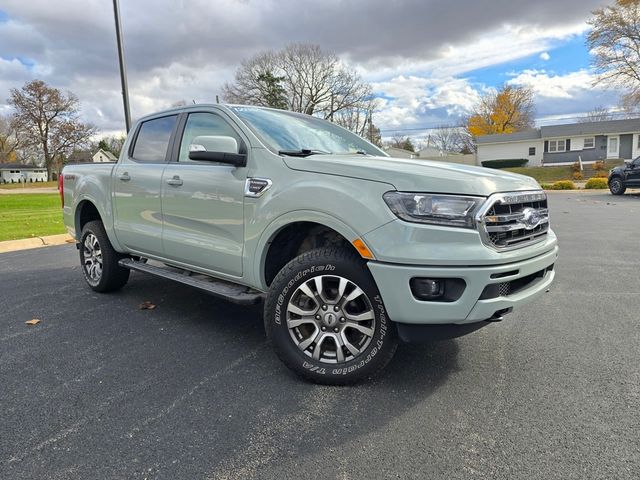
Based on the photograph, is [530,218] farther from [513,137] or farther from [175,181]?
[513,137]

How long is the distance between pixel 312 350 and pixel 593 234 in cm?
805

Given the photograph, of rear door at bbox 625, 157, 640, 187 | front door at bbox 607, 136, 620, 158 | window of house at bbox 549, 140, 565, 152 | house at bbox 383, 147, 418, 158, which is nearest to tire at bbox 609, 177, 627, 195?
rear door at bbox 625, 157, 640, 187

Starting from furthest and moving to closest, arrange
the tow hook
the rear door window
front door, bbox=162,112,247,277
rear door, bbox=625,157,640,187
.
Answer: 1. rear door, bbox=625,157,640,187
2. the rear door window
3. front door, bbox=162,112,247,277
4. the tow hook

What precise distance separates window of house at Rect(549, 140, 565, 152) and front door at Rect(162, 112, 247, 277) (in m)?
49.8

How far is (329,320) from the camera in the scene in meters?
2.94

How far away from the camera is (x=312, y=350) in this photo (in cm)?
301

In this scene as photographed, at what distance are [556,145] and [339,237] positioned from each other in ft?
165

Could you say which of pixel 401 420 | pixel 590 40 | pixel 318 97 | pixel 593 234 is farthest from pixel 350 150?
pixel 318 97

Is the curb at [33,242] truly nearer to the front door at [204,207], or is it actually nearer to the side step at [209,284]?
the side step at [209,284]

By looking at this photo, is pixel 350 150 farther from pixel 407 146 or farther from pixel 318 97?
pixel 407 146

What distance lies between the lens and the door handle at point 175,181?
389 centimetres

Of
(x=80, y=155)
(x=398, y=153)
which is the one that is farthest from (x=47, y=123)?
(x=398, y=153)

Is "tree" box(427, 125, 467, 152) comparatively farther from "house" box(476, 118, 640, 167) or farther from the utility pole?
the utility pole

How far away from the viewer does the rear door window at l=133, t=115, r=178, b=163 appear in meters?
4.37
